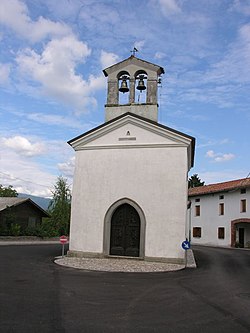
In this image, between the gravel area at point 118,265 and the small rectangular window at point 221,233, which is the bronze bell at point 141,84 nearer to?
the gravel area at point 118,265

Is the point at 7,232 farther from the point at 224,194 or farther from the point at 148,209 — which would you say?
the point at 224,194

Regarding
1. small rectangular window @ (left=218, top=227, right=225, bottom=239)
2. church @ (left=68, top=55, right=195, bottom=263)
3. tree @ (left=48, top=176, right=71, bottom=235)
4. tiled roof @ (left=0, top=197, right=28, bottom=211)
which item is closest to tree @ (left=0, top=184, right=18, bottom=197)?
tree @ (left=48, top=176, right=71, bottom=235)

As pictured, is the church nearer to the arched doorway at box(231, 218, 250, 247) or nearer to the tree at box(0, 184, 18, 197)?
the arched doorway at box(231, 218, 250, 247)

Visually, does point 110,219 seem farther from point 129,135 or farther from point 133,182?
point 129,135

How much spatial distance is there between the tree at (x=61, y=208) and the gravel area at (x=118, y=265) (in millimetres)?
20533

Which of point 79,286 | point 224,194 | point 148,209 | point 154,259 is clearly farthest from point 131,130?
point 224,194

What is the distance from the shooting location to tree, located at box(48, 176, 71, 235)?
36031 mm

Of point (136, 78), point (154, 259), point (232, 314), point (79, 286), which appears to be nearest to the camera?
point (232, 314)

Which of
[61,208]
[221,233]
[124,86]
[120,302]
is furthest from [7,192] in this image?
[120,302]

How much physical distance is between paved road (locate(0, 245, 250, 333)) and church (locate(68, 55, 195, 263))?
3411mm

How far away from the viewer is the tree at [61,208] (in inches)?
1419

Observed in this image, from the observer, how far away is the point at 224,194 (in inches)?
1345

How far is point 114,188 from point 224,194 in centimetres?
2150

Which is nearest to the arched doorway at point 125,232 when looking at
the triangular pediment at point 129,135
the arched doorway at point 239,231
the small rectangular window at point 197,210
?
the triangular pediment at point 129,135
